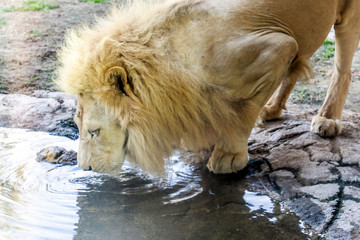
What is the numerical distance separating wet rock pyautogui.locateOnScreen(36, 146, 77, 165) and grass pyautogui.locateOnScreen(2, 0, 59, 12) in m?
5.05

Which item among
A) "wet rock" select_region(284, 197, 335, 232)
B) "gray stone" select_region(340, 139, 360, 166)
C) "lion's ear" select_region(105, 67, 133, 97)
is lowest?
"wet rock" select_region(284, 197, 335, 232)

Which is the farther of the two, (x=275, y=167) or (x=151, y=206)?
(x=275, y=167)

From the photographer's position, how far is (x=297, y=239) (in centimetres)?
274

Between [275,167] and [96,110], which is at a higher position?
[96,110]

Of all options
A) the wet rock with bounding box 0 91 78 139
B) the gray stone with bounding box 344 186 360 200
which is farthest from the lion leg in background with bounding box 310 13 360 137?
the wet rock with bounding box 0 91 78 139

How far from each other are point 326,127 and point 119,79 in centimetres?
197

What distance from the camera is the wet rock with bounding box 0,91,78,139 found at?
4484mm

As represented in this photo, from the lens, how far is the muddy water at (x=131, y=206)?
2.84 meters

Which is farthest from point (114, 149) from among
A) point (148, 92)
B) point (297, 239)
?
point (297, 239)

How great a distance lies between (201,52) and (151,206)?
1098 mm

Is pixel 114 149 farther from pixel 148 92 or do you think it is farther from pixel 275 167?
pixel 275 167

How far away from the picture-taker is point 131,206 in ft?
10.5

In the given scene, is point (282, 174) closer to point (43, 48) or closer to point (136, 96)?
point (136, 96)

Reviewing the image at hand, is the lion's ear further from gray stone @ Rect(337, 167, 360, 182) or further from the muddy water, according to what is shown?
gray stone @ Rect(337, 167, 360, 182)
